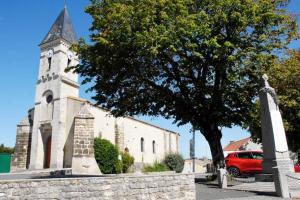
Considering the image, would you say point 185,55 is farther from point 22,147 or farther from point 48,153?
point 22,147

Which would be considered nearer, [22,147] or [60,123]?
[60,123]

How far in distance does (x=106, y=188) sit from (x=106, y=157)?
18.8 meters

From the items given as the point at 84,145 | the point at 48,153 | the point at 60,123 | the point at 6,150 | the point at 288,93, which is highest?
the point at 288,93

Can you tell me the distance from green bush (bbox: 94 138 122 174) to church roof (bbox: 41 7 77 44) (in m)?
12.4

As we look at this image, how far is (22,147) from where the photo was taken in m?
29.5

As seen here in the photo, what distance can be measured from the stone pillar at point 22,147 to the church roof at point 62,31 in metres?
9.29

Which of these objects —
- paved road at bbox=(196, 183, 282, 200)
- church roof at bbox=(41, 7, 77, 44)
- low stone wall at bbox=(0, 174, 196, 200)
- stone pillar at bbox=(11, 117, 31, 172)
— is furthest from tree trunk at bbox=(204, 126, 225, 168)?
church roof at bbox=(41, 7, 77, 44)

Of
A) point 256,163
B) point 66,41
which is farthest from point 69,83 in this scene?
point 256,163

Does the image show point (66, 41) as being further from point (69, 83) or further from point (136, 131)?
point (136, 131)

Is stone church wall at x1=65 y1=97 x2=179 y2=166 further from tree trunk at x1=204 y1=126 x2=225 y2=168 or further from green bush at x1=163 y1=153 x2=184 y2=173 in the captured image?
tree trunk at x1=204 y1=126 x2=225 y2=168

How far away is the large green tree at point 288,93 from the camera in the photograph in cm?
1574

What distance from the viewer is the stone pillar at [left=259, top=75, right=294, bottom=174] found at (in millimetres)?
11992

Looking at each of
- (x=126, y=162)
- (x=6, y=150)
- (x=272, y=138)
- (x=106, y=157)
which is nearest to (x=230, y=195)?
(x=272, y=138)

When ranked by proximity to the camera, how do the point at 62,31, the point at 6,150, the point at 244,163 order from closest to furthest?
the point at 244,163 → the point at 62,31 → the point at 6,150
